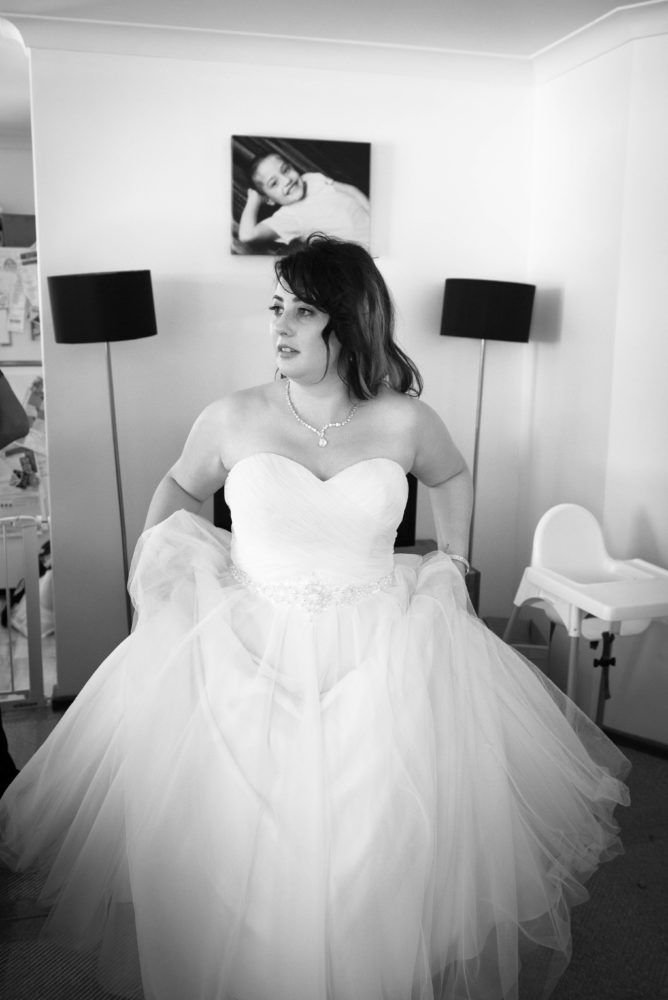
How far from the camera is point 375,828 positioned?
1.81 metres

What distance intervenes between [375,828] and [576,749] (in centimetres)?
77

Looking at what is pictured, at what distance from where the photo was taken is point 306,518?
2260 mm

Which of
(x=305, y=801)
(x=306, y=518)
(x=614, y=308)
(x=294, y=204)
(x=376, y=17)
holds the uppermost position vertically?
(x=376, y=17)

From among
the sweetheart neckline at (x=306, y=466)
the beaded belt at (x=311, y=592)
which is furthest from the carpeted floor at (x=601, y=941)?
the sweetheart neckline at (x=306, y=466)

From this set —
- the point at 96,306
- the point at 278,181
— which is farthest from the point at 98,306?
the point at 278,181

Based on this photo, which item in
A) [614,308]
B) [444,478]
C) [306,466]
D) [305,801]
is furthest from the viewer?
[614,308]

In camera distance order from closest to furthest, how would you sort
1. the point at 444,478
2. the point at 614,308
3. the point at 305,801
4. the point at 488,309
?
1. the point at 305,801
2. the point at 444,478
3. the point at 614,308
4. the point at 488,309

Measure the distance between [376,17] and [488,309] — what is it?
1.19 meters

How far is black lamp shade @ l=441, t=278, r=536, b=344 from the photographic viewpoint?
3854 mm

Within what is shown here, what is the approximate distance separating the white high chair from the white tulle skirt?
2.82 ft

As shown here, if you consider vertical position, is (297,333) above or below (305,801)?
above

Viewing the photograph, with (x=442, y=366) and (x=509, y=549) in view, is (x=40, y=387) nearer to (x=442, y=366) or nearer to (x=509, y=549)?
(x=442, y=366)

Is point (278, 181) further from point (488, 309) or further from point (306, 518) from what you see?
point (306, 518)

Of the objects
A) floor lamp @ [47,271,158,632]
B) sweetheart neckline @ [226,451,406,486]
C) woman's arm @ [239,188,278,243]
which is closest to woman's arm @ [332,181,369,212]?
woman's arm @ [239,188,278,243]
